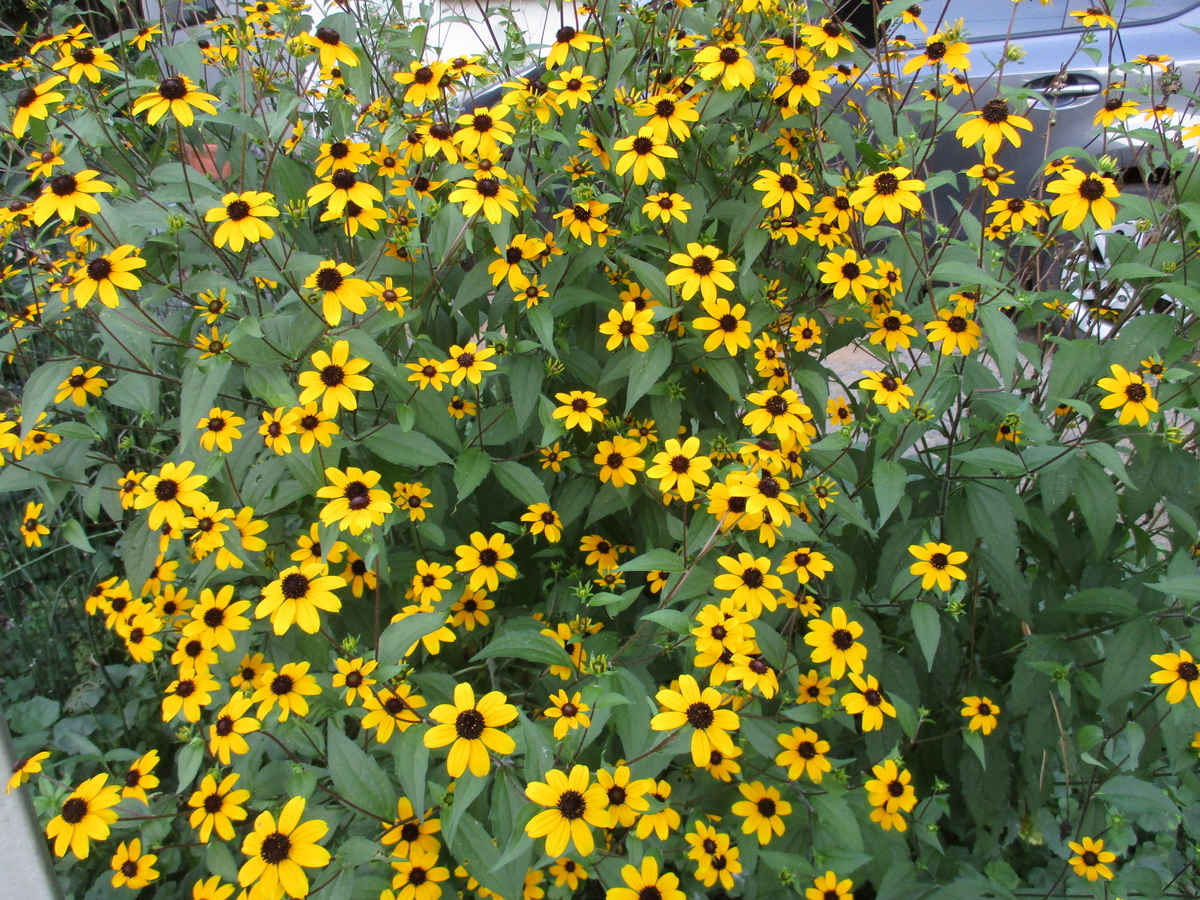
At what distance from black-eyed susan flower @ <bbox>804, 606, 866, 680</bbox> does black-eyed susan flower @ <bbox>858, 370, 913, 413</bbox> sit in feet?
1.24

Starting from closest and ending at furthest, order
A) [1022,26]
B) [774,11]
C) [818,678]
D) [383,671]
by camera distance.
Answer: [383,671], [818,678], [774,11], [1022,26]

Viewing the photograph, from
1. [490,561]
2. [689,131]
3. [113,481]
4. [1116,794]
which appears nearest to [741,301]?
[689,131]

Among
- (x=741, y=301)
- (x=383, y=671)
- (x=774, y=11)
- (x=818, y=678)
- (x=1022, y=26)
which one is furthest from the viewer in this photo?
(x=1022, y=26)

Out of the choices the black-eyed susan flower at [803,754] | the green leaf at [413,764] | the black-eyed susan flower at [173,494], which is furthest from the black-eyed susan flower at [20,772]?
the black-eyed susan flower at [803,754]

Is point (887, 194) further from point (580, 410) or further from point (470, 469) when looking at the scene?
point (470, 469)

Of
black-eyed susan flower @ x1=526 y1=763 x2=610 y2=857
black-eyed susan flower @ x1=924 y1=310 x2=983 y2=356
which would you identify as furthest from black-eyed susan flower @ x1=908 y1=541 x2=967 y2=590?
black-eyed susan flower @ x1=526 y1=763 x2=610 y2=857

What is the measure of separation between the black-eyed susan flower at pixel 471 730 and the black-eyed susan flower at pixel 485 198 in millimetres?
770

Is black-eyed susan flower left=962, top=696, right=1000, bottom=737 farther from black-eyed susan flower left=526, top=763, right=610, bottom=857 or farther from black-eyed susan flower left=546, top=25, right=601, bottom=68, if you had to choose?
black-eyed susan flower left=546, top=25, right=601, bottom=68

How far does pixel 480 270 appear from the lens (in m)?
1.60

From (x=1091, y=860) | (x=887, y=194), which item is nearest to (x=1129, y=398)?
(x=887, y=194)

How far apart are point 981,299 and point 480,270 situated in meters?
0.96

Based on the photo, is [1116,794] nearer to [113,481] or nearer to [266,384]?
[266,384]

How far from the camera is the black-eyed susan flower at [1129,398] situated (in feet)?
4.50

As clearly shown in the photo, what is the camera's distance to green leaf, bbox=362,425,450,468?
1.44 meters
